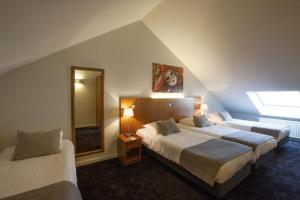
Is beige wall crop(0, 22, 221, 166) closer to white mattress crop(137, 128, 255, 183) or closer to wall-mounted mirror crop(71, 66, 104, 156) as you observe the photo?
wall-mounted mirror crop(71, 66, 104, 156)

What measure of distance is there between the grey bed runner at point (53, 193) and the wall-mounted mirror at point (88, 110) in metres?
1.68

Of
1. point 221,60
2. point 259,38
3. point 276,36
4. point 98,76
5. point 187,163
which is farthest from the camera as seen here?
point 221,60

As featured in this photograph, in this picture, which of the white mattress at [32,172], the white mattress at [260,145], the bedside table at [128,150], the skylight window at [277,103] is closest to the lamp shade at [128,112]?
the bedside table at [128,150]

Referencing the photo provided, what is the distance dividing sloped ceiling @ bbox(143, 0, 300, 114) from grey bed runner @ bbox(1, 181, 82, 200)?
316cm

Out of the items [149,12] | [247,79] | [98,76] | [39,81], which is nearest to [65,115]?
[39,81]

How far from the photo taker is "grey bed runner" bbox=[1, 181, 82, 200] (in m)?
1.30

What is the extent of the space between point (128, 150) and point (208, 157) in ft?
5.41

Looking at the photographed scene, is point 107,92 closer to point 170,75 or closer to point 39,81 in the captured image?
point 39,81

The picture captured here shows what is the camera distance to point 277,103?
5.04m

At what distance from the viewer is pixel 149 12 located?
3.32 meters

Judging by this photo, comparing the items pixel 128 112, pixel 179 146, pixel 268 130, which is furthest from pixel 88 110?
pixel 268 130

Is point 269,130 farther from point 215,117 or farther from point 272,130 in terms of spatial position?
point 215,117

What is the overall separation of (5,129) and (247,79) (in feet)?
17.0

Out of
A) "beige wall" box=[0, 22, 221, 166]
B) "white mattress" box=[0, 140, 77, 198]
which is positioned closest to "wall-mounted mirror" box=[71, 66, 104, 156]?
"beige wall" box=[0, 22, 221, 166]
